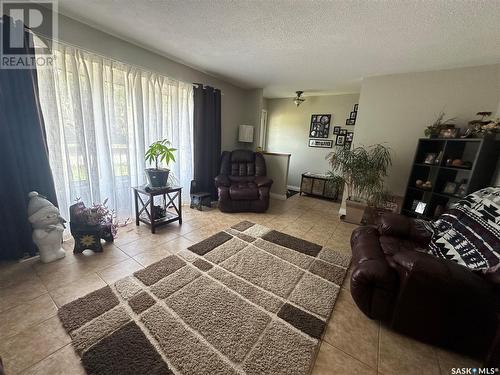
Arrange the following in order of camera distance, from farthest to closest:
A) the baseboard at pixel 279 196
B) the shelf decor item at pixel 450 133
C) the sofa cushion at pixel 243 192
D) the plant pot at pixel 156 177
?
the baseboard at pixel 279 196 → the sofa cushion at pixel 243 192 → the plant pot at pixel 156 177 → the shelf decor item at pixel 450 133

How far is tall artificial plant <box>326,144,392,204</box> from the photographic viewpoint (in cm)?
308

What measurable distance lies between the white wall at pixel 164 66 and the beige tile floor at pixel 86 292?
2.21 metres

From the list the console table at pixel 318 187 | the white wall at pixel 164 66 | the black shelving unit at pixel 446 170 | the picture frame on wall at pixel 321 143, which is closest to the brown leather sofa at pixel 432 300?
the black shelving unit at pixel 446 170

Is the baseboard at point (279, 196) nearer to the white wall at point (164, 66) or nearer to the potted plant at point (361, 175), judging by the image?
the potted plant at point (361, 175)

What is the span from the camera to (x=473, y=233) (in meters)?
1.49

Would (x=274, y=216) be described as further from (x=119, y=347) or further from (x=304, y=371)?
(x=119, y=347)

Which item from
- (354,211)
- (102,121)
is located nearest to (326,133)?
(354,211)

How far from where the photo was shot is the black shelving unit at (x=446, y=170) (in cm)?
226

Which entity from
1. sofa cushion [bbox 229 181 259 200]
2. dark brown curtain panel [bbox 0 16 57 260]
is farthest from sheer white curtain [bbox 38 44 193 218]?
sofa cushion [bbox 229 181 259 200]

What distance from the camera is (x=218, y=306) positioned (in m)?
1.54

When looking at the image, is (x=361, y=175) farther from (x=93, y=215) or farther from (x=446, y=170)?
(x=93, y=215)

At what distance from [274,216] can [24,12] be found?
143 inches

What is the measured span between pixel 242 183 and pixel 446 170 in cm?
295

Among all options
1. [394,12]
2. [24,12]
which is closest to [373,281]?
[394,12]
